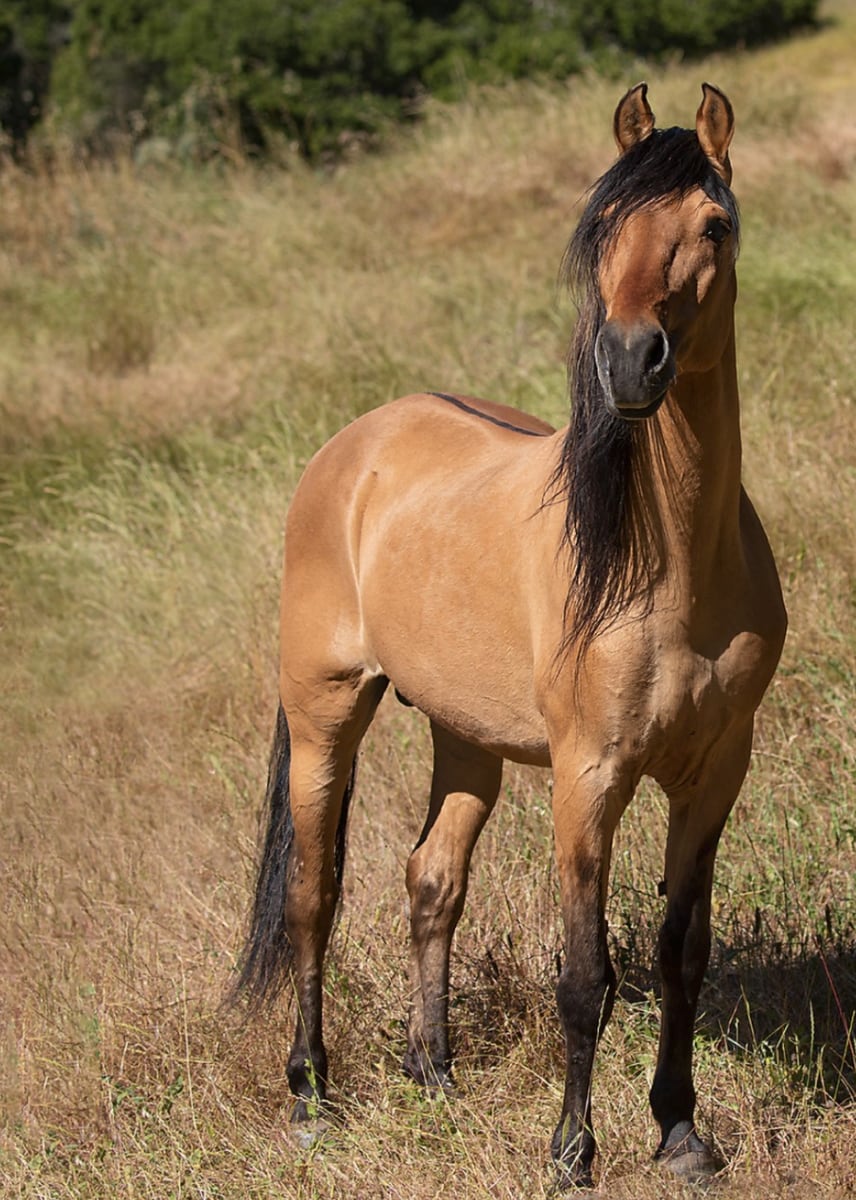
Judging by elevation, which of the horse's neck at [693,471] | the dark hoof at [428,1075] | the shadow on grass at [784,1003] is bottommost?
the dark hoof at [428,1075]

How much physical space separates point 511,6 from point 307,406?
12.5 metres

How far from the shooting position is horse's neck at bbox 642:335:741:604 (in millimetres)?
2824

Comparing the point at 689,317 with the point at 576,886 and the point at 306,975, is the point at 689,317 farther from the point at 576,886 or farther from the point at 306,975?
the point at 306,975

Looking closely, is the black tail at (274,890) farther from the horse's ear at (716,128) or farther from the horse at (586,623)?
the horse's ear at (716,128)

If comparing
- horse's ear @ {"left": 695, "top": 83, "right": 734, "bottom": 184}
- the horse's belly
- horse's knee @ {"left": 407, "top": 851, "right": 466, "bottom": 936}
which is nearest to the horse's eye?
horse's ear @ {"left": 695, "top": 83, "right": 734, "bottom": 184}

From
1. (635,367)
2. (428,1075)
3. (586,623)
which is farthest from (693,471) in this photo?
(428,1075)

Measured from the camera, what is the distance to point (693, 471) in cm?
285

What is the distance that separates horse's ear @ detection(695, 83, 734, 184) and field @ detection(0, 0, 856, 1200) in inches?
73.6

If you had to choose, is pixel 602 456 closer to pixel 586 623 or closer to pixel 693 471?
pixel 693 471

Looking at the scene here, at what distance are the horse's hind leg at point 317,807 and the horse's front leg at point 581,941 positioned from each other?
992 millimetres

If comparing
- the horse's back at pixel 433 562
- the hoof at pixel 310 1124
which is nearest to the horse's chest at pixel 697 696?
the horse's back at pixel 433 562

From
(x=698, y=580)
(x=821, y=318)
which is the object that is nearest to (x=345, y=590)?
(x=698, y=580)

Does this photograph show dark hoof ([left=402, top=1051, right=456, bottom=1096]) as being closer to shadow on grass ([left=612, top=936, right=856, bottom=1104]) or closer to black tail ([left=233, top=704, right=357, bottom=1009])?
black tail ([left=233, top=704, right=357, bottom=1009])

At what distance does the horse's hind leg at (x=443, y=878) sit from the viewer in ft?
12.7
